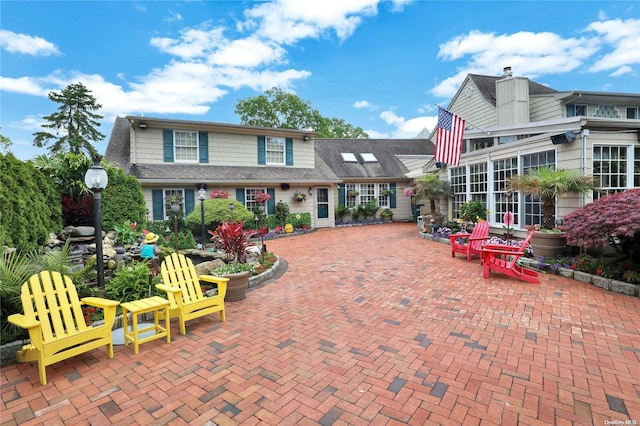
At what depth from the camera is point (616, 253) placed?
6344 mm

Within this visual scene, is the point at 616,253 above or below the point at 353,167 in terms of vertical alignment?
below

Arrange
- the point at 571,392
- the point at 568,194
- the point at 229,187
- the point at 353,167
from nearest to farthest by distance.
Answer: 1. the point at 571,392
2. the point at 568,194
3. the point at 229,187
4. the point at 353,167

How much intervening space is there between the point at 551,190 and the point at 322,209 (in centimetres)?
1072

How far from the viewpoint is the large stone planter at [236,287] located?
5.10 m

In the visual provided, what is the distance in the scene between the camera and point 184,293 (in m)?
4.24

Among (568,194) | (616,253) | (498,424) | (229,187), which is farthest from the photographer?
(229,187)

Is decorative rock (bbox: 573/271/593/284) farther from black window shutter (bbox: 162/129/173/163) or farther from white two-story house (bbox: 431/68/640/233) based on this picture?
black window shutter (bbox: 162/129/173/163)

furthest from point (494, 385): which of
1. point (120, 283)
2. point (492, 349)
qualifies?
point (120, 283)

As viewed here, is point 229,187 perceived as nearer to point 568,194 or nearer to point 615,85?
point 568,194

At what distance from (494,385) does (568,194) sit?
7004 mm

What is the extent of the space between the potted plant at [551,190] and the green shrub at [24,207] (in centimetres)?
1028

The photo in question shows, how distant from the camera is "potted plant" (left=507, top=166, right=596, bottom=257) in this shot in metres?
6.91

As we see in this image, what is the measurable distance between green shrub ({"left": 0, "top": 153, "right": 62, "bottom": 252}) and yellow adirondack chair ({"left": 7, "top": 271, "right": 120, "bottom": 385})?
206 cm

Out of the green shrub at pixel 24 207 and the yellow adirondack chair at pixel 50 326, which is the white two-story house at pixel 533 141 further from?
the green shrub at pixel 24 207
